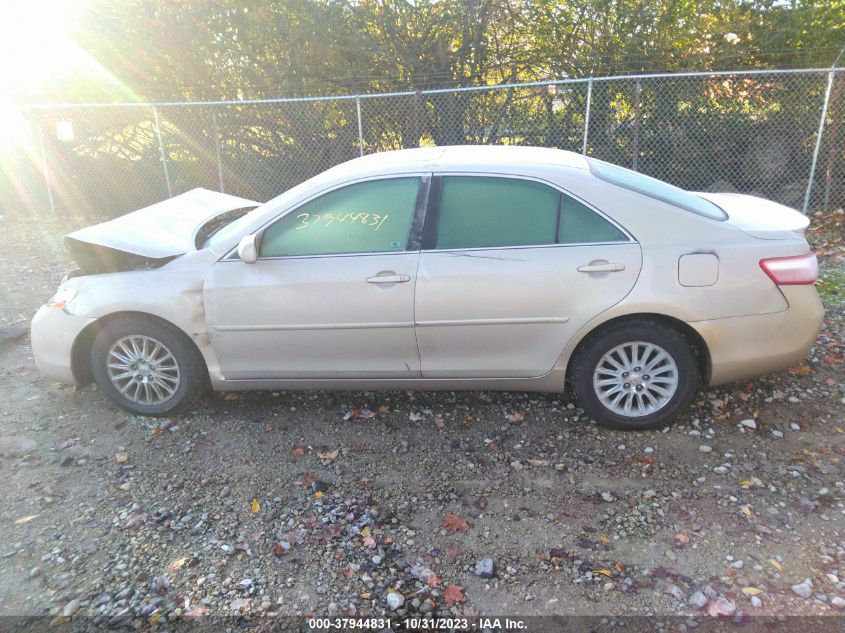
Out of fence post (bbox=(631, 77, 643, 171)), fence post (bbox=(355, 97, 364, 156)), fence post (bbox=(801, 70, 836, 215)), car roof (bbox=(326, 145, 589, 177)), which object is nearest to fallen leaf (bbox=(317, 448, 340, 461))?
car roof (bbox=(326, 145, 589, 177))

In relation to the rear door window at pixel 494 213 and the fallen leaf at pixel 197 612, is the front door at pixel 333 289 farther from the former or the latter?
the fallen leaf at pixel 197 612

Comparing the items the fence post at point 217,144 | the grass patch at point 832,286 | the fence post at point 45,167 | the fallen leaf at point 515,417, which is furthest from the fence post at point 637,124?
the fence post at point 45,167

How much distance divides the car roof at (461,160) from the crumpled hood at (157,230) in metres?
1.15

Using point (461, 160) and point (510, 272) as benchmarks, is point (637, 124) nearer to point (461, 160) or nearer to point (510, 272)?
point (461, 160)

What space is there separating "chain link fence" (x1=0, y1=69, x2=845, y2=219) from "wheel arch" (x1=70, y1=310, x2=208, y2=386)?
577 centimetres

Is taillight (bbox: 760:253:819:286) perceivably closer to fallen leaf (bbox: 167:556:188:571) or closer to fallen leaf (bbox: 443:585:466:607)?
fallen leaf (bbox: 443:585:466:607)

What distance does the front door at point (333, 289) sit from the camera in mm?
3877

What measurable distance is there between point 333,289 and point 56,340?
2.01 metres

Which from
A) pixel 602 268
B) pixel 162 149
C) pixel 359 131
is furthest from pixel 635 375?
pixel 162 149

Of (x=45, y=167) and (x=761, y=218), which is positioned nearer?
(x=761, y=218)

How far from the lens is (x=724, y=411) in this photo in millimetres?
4121

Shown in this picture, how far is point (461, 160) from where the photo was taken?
401cm

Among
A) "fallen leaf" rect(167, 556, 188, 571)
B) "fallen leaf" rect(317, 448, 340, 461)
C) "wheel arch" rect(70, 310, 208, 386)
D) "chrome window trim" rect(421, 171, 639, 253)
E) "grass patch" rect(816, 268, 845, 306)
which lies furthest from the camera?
"grass patch" rect(816, 268, 845, 306)

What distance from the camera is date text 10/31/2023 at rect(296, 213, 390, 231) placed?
3.96 m
